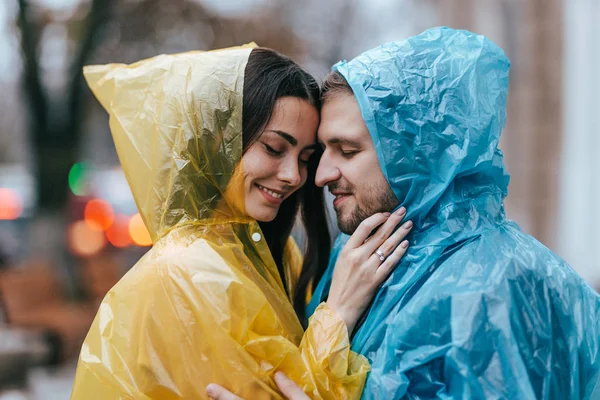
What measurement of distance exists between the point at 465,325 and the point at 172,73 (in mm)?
1312

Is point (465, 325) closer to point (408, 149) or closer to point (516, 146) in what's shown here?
point (408, 149)

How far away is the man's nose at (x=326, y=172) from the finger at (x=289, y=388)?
0.72m

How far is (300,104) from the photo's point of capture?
2.44 metres

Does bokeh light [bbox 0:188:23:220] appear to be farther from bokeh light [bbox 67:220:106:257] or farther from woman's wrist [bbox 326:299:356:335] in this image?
woman's wrist [bbox 326:299:356:335]

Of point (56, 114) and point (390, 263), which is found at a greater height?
point (390, 263)

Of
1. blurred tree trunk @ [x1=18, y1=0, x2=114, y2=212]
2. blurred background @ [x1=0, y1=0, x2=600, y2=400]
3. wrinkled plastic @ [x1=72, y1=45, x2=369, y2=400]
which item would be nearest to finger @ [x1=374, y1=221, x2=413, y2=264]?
wrinkled plastic @ [x1=72, y1=45, x2=369, y2=400]

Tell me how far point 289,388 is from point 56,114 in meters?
6.29

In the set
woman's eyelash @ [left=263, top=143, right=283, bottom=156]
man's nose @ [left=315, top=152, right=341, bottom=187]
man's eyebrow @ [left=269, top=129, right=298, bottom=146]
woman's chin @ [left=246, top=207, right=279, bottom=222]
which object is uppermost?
man's eyebrow @ [left=269, top=129, right=298, bottom=146]

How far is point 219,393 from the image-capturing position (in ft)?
6.72

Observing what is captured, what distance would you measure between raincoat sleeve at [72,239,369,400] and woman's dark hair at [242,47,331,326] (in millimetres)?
522

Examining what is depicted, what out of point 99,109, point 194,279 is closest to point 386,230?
point 194,279

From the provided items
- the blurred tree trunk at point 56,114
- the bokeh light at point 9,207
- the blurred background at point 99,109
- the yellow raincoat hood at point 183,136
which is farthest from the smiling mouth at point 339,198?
the bokeh light at point 9,207

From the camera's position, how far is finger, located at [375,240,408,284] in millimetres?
2295

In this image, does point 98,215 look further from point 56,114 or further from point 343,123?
point 343,123
